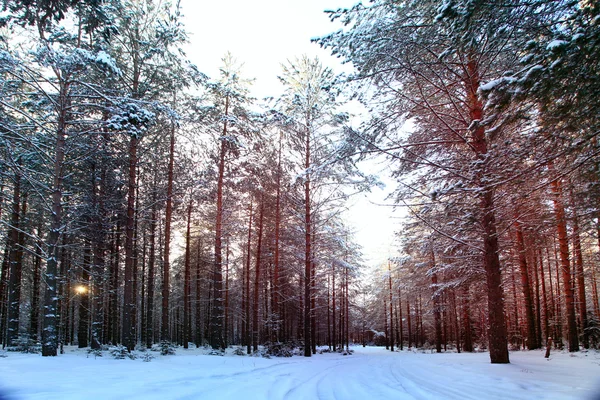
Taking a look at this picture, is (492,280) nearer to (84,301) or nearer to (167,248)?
(167,248)

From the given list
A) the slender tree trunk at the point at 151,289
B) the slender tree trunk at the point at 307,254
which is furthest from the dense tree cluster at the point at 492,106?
the slender tree trunk at the point at 151,289

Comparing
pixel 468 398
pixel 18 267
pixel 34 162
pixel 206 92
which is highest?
pixel 206 92

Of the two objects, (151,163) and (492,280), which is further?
(151,163)

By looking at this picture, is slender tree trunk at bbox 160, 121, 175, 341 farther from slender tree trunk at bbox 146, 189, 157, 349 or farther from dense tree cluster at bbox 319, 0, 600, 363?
dense tree cluster at bbox 319, 0, 600, 363

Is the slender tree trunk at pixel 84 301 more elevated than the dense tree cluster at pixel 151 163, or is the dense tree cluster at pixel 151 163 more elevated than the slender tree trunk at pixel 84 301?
the dense tree cluster at pixel 151 163

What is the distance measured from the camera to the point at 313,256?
18297 millimetres

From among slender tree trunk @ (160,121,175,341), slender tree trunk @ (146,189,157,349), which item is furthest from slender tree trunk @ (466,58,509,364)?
slender tree trunk @ (146,189,157,349)

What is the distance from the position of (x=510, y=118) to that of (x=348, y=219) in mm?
19932

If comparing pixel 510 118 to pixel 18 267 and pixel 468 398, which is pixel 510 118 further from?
pixel 18 267

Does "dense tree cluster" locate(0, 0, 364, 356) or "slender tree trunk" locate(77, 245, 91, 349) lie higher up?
"dense tree cluster" locate(0, 0, 364, 356)

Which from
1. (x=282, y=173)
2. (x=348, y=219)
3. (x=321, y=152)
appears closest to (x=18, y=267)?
(x=282, y=173)

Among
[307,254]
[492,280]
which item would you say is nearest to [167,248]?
[307,254]

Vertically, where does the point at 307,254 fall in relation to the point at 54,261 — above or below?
above

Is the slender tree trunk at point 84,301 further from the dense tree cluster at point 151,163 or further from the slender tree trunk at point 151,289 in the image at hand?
the slender tree trunk at point 151,289
